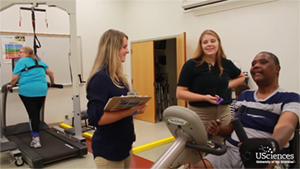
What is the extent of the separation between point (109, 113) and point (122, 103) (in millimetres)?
99

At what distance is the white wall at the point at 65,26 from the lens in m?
5.20

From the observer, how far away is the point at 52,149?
11.9 feet

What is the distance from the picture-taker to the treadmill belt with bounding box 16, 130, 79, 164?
3.39 metres

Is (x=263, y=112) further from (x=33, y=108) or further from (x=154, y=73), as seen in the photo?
(x=154, y=73)

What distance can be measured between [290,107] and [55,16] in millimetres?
5468

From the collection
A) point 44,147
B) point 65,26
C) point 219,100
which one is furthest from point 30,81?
point 219,100

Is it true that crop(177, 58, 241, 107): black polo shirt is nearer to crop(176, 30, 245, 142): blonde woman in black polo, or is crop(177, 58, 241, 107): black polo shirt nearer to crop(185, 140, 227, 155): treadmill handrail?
crop(176, 30, 245, 142): blonde woman in black polo

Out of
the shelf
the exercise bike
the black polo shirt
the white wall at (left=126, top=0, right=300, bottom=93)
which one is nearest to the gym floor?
the black polo shirt

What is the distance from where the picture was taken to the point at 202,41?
2129 mm

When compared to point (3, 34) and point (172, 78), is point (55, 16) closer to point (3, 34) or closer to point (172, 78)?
point (3, 34)

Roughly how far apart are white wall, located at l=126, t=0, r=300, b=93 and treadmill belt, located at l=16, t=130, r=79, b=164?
3162 mm

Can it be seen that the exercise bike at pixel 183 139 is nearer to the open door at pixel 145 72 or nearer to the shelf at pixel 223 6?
the shelf at pixel 223 6

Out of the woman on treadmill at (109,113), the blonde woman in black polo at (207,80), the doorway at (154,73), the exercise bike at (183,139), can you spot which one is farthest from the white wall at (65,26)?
the exercise bike at (183,139)

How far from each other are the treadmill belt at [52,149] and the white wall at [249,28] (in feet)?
10.4
